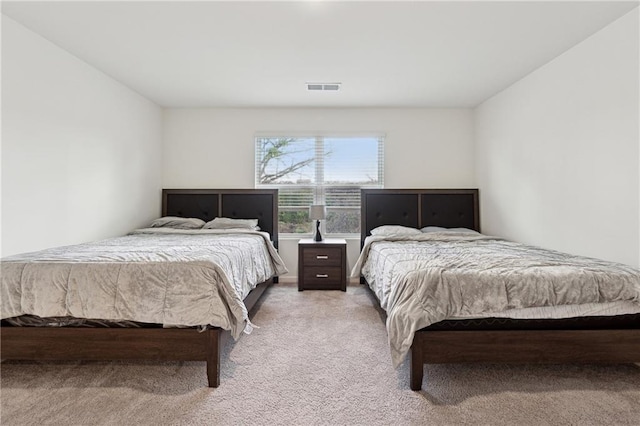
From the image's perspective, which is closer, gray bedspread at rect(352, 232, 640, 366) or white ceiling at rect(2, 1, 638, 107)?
gray bedspread at rect(352, 232, 640, 366)

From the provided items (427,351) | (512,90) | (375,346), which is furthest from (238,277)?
(512,90)

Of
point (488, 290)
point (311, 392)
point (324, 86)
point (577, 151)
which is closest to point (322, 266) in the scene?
point (324, 86)

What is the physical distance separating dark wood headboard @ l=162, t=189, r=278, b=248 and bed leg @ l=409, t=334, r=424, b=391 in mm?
2800

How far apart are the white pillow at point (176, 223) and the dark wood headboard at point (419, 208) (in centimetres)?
206

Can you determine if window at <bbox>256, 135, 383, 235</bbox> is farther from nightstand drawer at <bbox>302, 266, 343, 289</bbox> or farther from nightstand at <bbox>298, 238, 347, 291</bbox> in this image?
nightstand drawer at <bbox>302, 266, 343, 289</bbox>

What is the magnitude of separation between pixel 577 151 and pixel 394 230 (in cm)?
190

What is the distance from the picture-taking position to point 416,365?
1888mm

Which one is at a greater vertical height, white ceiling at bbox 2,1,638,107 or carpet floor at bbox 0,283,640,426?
white ceiling at bbox 2,1,638,107

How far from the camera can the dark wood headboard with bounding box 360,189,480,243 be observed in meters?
4.45

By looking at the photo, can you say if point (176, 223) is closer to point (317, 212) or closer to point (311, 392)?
point (317, 212)

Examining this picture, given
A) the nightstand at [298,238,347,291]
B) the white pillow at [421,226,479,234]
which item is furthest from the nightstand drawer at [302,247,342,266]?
the white pillow at [421,226,479,234]

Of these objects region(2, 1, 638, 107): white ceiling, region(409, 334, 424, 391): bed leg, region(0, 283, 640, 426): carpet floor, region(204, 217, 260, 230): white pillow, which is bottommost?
region(0, 283, 640, 426): carpet floor

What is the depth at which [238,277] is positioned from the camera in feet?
8.30

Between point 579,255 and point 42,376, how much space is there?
3.78m
